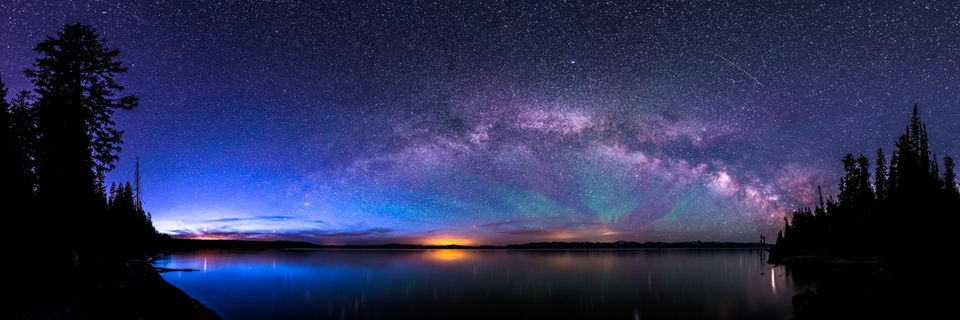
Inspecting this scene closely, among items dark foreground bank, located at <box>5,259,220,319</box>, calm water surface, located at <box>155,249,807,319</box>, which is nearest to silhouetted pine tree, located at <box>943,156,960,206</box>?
calm water surface, located at <box>155,249,807,319</box>

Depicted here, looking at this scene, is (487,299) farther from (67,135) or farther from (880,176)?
(880,176)

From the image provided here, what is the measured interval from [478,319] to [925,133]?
63775mm

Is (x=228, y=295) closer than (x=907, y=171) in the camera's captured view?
Yes

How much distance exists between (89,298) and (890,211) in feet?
256

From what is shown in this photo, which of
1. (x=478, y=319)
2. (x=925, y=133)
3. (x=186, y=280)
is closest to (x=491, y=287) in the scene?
(x=478, y=319)

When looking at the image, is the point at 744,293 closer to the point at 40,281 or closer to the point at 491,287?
the point at 491,287

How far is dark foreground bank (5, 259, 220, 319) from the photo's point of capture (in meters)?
17.2

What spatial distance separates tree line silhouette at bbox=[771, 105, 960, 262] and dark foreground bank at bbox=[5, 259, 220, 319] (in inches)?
1622

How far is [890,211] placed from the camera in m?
58.9

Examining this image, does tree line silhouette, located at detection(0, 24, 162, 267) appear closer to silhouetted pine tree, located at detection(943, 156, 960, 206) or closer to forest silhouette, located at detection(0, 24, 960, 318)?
forest silhouette, located at detection(0, 24, 960, 318)

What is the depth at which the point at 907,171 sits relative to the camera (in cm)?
5628

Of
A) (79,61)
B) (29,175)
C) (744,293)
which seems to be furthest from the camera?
(744,293)

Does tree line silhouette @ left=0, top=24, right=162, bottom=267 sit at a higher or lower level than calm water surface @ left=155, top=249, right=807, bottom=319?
higher

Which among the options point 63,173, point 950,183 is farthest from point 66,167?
point 950,183
